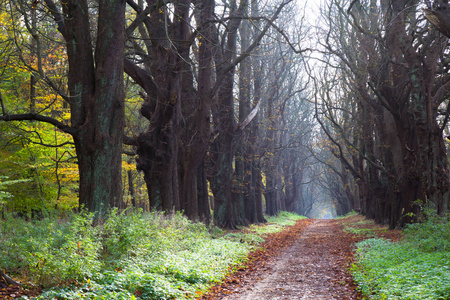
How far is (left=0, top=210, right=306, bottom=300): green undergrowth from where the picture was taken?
5.60m

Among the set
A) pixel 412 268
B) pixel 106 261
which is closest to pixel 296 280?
pixel 412 268

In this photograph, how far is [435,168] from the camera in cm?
1134

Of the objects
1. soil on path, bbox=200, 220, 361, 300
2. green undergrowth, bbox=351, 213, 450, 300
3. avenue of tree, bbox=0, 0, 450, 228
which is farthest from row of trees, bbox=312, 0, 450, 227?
soil on path, bbox=200, 220, 361, 300

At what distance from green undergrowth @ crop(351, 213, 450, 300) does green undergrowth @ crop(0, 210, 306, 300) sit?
9.89ft

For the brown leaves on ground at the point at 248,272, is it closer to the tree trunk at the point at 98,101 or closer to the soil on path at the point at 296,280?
the soil on path at the point at 296,280

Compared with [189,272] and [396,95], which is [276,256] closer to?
[189,272]

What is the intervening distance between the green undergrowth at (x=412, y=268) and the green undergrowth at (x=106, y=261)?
3015 millimetres

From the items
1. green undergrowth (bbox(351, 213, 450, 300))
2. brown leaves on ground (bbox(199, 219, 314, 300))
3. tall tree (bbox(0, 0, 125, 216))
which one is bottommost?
brown leaves on ground (bbox(199, 219, 314, 300))

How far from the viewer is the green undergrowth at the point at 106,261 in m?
5.60

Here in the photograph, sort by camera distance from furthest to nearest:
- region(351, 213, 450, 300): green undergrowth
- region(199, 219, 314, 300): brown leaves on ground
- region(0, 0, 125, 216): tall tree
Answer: region(0, 0, 125, 216): tall tree
region(199, 219, 314, 300): brown leaves on ground
region(351, 213, 450, 300): green undergrowth

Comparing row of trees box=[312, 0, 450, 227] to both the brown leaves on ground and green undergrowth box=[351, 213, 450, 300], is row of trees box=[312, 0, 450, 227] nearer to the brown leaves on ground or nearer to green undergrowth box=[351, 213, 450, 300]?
Answer: green undergrowth box=[351, 213, 450, 300]

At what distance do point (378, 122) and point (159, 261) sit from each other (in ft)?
50.0

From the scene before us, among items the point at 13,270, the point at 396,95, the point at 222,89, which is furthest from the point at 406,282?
the point at 222,89

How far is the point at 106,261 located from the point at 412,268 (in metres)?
5.47
